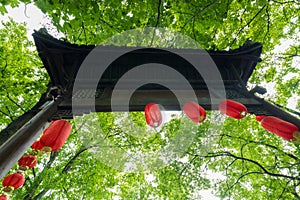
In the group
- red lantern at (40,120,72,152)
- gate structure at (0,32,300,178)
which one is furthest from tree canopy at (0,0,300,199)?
red lantern at (40,120,72,152)

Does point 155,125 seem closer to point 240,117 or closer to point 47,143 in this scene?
point 240,117

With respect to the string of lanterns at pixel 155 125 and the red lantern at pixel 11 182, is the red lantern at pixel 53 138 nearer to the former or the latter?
the string of lanterns at pixel 155 125

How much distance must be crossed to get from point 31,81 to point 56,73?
175 inches

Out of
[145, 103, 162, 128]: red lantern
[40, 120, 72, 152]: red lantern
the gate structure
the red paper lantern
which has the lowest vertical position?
[40, 120, 72, 152]: red lantern

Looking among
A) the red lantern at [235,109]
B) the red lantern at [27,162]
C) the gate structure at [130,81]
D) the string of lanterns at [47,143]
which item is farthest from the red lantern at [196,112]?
the red lantern at [27,162]

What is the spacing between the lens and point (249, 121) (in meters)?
9.26

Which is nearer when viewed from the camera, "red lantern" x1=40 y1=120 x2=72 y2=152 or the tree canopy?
"red lantern" x1=40 y1=120 x2=72 y2=152

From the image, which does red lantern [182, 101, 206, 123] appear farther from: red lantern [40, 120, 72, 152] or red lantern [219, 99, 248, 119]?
red lantern [40, 120, 72, 152]

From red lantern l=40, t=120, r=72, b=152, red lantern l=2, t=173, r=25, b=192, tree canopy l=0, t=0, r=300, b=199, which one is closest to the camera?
red lantern l=40, t=120, r=72, b=152

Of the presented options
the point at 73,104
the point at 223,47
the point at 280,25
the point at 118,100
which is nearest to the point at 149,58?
the point at 118,100

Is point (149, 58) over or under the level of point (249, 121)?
under

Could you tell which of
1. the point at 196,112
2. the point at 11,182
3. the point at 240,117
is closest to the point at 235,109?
the point at 240,117

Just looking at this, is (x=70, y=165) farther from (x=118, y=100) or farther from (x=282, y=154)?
(x=282, y=154)

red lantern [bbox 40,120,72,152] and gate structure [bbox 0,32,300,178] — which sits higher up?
gate structure [bbox 0,32,300,178]
